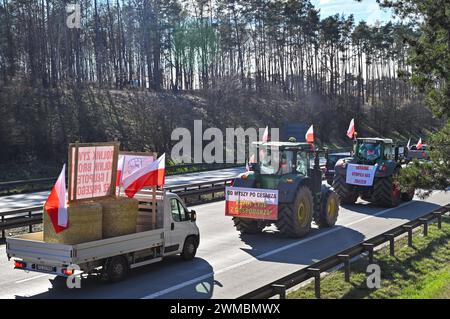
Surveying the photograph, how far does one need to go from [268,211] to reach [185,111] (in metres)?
41.2

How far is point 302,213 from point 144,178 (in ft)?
18.7

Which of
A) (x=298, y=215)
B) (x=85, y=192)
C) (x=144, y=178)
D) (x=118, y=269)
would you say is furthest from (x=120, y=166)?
(x=298, y=215)

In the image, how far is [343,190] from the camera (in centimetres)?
2300

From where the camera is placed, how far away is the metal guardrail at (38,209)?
1766 cm

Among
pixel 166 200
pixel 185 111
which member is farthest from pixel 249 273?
pixel 185 111

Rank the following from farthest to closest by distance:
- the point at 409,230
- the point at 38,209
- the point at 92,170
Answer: the point at 38,209
the point at 409,230
the point at 92,170

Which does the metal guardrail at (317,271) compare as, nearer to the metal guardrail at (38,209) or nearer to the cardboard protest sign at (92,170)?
the cardboard protest sign at (92,170)

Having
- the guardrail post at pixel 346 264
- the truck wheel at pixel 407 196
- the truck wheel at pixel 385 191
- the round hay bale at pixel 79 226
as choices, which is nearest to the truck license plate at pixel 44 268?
the round hay bale at pixel 79 226

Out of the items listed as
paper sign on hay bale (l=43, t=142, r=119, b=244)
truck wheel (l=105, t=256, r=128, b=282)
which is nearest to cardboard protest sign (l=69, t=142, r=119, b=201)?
paper sign on hay bale (l=43, t=142, r=119, b=244)

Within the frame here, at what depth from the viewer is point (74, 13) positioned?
179 feet

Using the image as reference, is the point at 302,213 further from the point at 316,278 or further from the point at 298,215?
the point at 316,278

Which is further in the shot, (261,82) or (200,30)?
(261,82)

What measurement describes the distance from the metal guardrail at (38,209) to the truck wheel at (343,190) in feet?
17.6

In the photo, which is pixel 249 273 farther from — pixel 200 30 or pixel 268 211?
pixel 200 30
